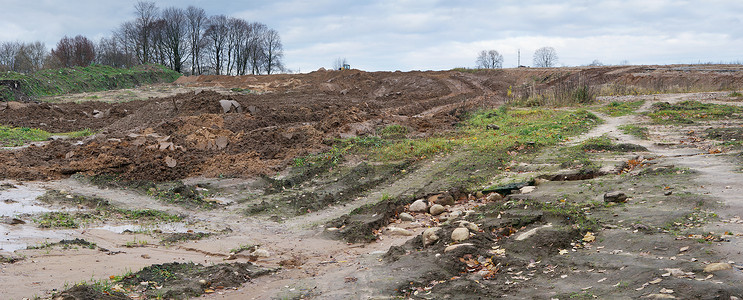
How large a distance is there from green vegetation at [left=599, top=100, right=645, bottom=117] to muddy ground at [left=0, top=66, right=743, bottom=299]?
2198mm

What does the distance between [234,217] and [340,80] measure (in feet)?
105

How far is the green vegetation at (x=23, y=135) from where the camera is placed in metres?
14.9

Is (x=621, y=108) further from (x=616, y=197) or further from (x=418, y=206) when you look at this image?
(x=616, y=197)

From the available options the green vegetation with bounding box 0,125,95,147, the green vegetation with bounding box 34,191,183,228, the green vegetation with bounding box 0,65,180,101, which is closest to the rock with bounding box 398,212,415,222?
the green vegetation with bounding box 34,191,183,228

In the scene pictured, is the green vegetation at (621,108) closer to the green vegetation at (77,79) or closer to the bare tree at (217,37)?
the green vegetation at (77,79)

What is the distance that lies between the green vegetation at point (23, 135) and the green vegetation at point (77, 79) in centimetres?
957

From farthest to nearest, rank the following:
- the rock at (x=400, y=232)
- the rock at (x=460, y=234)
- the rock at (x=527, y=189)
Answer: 1. the rock at (x=527, y=189)
2. the rock at (x=400, y=232)
3. the rock at (x=460, y=234)

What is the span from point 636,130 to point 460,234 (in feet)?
30.5

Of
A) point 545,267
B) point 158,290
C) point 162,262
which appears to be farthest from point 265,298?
point 545,267

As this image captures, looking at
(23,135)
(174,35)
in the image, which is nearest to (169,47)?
(174,35)

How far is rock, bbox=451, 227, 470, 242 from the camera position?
5992 millimetres

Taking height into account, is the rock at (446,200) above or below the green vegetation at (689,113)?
below

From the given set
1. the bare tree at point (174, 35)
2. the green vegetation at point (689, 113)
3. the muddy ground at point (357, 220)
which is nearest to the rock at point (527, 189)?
the muddy ground at point (357, 220)

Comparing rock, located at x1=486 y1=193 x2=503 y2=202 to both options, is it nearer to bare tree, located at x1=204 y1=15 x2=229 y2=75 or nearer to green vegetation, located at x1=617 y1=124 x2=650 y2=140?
green vegetation, located at x1=617 y1=124 x2=650 y2=140
